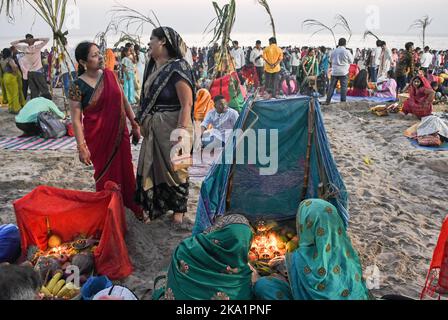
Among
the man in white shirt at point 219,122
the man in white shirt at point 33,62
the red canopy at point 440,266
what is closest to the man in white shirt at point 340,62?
the man in white shirt at point 219,122

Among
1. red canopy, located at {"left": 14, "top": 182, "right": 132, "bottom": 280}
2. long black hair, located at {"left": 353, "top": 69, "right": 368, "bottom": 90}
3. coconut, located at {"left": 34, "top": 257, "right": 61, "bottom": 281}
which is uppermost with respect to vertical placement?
long black hair, located at {"left": 353, "top": 69, "right": 368, "bottom": 90}

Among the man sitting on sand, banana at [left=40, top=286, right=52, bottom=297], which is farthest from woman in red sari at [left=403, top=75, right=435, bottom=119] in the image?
banana at [left=40, top=286, right=52, bottom=297]

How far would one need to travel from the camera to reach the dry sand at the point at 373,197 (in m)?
3.08

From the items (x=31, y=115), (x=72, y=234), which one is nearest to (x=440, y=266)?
(x=72, y=234)

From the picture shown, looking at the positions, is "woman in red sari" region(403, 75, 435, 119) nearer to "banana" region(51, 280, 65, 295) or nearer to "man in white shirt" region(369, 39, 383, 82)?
"man in white shirt" region(369, 39, 383, 82)

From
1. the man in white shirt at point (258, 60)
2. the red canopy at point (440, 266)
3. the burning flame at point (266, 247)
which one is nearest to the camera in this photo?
the red canopy at point (440, 266)

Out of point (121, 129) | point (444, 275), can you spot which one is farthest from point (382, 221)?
point (121, 129)

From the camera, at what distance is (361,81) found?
11.1 meters

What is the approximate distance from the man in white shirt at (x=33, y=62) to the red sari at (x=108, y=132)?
614 cm

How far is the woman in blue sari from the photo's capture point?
1962mm

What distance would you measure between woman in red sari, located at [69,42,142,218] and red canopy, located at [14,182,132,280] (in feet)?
1.31

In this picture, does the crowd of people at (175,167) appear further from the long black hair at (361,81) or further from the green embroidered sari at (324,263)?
the long black hair at (361,81)

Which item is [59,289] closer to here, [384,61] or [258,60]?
[258,60]
